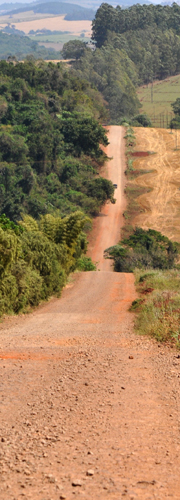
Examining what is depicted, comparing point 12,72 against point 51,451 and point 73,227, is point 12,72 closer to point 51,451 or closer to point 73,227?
point 73,227

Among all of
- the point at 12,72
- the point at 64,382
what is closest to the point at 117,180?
the point at 12,72

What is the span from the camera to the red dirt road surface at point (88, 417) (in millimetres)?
4977

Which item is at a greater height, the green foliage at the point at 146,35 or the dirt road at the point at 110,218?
the green foliage at the point at 146,35

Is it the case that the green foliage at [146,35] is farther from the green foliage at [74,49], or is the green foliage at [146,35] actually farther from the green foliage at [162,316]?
the green foliage at [162,316]

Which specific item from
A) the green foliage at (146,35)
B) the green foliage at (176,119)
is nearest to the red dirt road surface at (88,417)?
the green foliage at (176,119)

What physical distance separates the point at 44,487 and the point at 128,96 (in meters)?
87.7

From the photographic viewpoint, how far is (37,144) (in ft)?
161

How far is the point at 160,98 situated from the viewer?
323 ft

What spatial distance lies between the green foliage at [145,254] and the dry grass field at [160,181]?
5983 mm

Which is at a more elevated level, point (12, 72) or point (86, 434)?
point (12, 72)

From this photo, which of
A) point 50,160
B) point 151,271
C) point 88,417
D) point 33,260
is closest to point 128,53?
point 50,160

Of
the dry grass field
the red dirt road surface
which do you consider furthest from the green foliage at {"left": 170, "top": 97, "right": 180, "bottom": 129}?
the red dirt road surface

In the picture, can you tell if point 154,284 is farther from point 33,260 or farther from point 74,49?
point 74,49

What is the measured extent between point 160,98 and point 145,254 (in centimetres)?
7569
